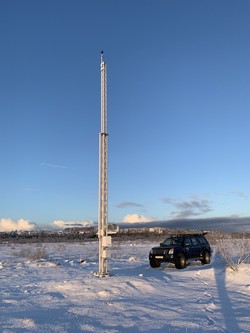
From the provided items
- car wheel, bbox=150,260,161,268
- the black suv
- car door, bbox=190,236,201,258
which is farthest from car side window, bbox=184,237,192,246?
car wheel, bbox=150,260,161,268

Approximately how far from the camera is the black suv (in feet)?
70.5

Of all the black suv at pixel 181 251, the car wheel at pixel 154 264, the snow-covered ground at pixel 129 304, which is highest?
the black suv at pixel 181 251

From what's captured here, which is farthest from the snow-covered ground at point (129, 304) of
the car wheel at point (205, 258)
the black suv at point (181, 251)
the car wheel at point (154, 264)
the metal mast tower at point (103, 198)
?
the car wheel at point (205, 258)

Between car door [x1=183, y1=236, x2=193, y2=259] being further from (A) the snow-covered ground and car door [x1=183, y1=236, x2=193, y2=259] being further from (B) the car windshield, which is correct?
(A) the snow-covered ground

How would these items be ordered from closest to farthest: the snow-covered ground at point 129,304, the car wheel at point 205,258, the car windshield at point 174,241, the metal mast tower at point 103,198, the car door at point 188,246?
the snow-covered ground at point 129,304, the metal mast tower at point 103,198, the car door at point 188,246, the car windshield at point 174,241, the car wheel at point 205,258

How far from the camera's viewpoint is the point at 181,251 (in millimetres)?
21938

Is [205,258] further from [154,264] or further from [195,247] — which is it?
[154,264]

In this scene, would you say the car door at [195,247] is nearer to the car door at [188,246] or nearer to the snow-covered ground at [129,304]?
the car door at [188,246]

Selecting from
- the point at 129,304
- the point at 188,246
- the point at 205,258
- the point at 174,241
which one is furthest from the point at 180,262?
the point at 129,304

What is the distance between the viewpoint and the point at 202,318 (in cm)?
957

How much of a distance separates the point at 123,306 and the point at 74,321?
1971 millimetres

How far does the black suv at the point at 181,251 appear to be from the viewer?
21.5 metres

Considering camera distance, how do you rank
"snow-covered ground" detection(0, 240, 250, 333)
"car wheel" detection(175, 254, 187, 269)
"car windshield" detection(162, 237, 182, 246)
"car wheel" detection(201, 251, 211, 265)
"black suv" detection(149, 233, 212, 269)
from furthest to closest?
"car wheel" detection(201, 251, 211, 265), "car windshield" detection(162, 237, 182, 246), "black suv" detection(149, 233, 212, 269), "car wheel" detection(175, 254, 187, 269), "snow-covered ground" detection(0, 240, 250, 333)

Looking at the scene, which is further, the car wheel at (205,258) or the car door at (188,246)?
the car wheel at (205,258)
